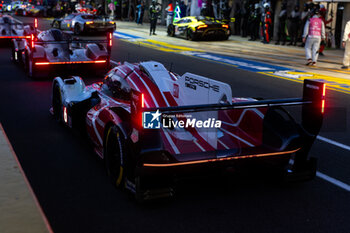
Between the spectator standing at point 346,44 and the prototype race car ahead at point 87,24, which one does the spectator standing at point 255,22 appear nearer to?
the prototype race car ahead at point 87,24

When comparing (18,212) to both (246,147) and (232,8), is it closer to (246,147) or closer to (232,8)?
(246,147)

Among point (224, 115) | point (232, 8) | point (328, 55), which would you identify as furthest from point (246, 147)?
point (232, 8)

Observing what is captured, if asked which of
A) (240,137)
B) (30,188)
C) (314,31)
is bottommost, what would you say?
(30,188)

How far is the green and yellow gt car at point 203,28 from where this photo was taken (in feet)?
84.6

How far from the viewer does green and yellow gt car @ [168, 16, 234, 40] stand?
2578 centimetres

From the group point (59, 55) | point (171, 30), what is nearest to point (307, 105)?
point (59, 55)

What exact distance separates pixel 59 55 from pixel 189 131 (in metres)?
8.73

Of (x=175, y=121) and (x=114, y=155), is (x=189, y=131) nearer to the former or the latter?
(x=175, y=121)

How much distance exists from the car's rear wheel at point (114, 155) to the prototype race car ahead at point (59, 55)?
7.78 metres

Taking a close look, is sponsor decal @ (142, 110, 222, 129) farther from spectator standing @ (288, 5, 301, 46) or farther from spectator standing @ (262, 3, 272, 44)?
spectator standing @ (262, 3, 272, 44)

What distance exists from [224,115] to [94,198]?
1698 millimetres

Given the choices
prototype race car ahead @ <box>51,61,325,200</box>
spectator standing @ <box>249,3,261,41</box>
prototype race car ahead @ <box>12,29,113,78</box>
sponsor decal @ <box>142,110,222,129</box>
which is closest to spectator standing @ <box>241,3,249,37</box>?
spectator standing @ <box>249,3,261,41</box>

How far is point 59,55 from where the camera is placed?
13180 mm

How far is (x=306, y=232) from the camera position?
13.8ft
